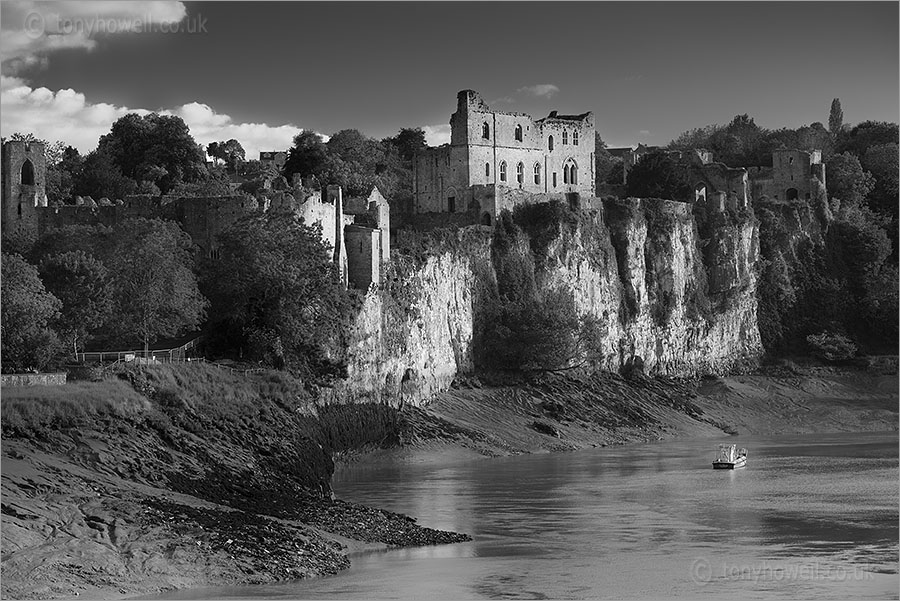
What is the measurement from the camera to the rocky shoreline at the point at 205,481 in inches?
1699

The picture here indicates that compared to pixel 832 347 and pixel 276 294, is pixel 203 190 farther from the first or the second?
pixel 832 347

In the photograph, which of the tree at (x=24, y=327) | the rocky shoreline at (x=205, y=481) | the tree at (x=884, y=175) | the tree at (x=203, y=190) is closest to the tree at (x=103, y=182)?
the tree at (x=203, y=190)

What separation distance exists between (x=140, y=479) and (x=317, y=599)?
412 inches

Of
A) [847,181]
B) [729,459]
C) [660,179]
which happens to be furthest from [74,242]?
[847,181]

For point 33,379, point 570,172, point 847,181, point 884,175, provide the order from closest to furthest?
point 33,379, point 570,172, point 847,181, point 884,175

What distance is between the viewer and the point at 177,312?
65.4 meters

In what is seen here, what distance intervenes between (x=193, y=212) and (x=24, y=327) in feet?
59.6

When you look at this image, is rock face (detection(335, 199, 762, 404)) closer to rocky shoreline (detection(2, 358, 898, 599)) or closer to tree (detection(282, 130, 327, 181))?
rocky shoreline (detection(2, 358, 898, 599))

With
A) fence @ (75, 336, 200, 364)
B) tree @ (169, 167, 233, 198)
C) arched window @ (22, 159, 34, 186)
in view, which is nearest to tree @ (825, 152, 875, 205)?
tree @ (169, 167, 233, 198)

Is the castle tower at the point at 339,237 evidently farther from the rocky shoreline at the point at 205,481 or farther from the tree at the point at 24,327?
the tree at the point at 24,327

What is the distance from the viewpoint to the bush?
338ft

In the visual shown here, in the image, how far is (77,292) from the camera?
206 feet

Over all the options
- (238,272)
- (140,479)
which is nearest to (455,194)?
(238,272)

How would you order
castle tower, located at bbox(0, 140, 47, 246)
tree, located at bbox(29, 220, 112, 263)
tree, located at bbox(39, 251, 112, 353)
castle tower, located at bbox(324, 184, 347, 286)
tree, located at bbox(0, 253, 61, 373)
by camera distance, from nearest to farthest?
1. tree, located at bbox(0, 253, 61, 373)
2. tree, located at bbox(39, 251, 112, 353)
3. tree, located at bbox(29, 220, 112, 263)
4. castle tower, located at bbox(0, 140, 47, 246)
5. castle tower, located at bbox(324, 184, 347, 286)
